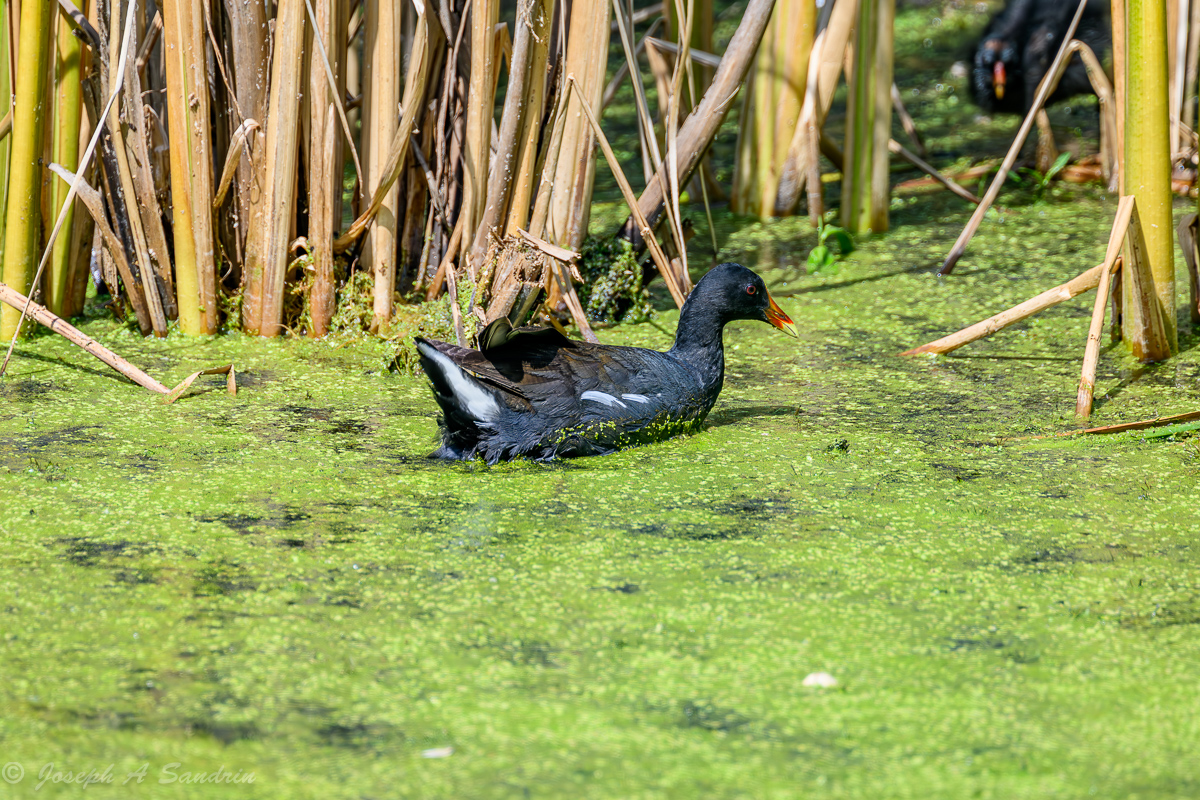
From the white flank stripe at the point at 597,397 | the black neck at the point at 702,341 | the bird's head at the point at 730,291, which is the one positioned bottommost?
the white flank stripe at the point at 597,397

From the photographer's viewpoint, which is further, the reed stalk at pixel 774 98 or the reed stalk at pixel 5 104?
the reed stalk at pixel 774 98

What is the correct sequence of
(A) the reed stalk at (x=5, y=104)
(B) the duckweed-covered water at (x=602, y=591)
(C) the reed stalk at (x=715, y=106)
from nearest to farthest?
(B) the duckweed-covered water at (x=602, y=591) < (A) the reed stalk at (x=5, y=104) < (C) the reed stalk at (x=715, y=106)

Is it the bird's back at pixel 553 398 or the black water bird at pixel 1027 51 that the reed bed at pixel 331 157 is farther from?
the black water bird at pixel 1027 51

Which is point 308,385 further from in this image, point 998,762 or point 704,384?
point 998,762

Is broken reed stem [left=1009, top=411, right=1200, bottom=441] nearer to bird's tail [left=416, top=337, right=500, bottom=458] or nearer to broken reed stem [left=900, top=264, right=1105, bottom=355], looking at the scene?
broken reed stem [left=900, top=264, right=1105, bottom=355]

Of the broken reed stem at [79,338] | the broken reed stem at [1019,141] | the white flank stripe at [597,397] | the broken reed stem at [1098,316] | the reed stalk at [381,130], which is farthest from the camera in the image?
the broken reed stem at [1019,141]

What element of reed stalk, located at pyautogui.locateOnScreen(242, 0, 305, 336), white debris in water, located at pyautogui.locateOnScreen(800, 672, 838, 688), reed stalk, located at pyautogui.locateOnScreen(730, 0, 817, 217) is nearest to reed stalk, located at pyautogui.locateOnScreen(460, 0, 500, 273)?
reed stalk, located at pyautogui.locateOnScreen(242, 0, 305, 336)

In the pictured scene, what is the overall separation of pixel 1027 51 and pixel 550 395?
200 inches

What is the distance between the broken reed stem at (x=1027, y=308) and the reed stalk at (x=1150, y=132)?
183 millimetres

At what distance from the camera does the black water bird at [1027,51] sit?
22.4 ft

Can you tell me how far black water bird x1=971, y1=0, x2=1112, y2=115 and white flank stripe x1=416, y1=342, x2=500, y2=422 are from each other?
16.3 feet

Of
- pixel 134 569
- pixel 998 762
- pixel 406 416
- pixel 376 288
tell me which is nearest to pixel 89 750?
pixel 134 569

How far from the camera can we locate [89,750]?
166 centimetres

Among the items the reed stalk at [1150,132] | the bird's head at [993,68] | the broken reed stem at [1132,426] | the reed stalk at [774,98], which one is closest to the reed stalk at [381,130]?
the reed stalk at [774,98]
